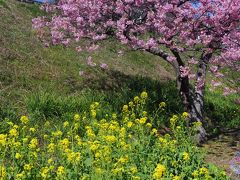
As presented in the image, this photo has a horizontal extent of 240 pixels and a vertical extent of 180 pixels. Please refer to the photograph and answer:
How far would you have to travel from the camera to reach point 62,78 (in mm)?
12859

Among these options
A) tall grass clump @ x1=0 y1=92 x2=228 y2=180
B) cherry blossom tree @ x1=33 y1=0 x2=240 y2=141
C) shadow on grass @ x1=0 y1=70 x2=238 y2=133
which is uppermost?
cherry blossom tree @ x1=33 y1=0 x2=240 y2=141

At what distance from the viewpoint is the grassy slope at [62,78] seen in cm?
1045

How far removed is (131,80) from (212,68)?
14.2 feet

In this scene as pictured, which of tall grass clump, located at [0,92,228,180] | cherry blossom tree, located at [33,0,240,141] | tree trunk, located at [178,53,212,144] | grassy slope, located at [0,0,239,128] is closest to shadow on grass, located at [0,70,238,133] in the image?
grassy slope, located at [0,0,239,128]

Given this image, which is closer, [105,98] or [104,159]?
[104,159]

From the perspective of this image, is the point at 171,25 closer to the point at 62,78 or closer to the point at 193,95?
the point at 193,95

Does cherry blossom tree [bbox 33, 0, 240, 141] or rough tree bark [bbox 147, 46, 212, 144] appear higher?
cherry blossom tree [bbox 33, 0, 240, 141]

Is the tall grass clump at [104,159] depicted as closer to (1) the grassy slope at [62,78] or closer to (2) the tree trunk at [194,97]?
(1) the grassy slope at [62,78]

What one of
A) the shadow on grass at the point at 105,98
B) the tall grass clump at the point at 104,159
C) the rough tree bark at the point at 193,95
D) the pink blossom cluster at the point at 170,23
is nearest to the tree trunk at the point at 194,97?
the rough tree bark at the point at 193,95

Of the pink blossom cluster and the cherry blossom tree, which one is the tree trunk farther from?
the pink blossom cluster

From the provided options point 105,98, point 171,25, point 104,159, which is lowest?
point 105,98

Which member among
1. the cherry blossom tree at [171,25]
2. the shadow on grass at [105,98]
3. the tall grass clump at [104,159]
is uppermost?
the cherry blossom tree at [171,25]

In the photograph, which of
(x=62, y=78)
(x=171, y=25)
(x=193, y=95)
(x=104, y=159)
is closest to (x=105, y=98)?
(x=62, y=78)

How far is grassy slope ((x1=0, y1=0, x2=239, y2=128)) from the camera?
1045 cm
